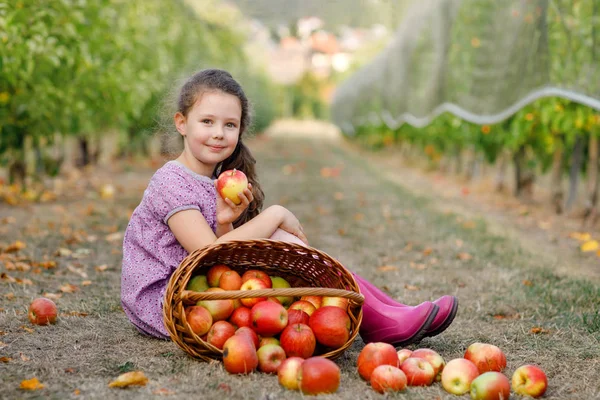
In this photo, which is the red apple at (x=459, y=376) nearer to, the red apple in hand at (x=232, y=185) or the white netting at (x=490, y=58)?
the red apple in hand at (x=232, y=185)

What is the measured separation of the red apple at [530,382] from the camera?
2260 millimetres

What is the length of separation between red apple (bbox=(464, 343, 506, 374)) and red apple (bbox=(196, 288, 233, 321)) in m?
0.93

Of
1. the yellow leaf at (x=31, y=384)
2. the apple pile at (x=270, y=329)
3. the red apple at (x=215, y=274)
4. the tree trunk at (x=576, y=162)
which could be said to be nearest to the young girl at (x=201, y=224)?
the red apple at (x=215, y=274)

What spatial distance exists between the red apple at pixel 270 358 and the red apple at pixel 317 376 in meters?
0.19

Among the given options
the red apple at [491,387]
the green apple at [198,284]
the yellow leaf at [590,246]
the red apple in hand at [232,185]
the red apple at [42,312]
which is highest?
the red apple in hand at [232,185]

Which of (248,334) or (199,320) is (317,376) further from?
(199,320)

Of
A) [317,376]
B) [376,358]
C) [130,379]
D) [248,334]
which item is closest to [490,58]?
[376,358]

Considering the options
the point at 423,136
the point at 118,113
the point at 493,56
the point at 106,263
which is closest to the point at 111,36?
the point at 118,113

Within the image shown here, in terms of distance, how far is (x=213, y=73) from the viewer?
2.94m

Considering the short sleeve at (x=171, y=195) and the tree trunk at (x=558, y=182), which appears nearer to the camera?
the short sleeve at (x=171, y=195)

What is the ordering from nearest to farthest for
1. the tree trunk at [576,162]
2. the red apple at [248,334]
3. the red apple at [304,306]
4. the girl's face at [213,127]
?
1. the red apple at [248,334]
2. the red apple at [304,306]
3. the girl's face at [213,127]
4. the tree trunk at [576,162]

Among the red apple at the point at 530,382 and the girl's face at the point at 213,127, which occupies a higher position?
the girl's face at the point at 213,127

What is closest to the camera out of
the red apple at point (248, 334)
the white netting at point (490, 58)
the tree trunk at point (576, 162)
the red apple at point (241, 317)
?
the red apple at point (248, 334)

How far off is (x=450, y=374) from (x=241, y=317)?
790mm
